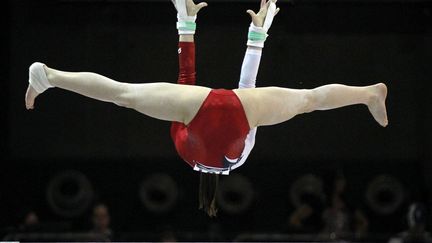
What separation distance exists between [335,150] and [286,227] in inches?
30.5

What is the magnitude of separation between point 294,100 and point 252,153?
281 cm

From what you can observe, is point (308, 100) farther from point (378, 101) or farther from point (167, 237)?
point (167, 237)

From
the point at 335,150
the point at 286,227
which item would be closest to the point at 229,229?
the point at 286,227

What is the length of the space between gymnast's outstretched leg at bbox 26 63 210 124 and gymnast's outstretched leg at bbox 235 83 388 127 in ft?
0.79

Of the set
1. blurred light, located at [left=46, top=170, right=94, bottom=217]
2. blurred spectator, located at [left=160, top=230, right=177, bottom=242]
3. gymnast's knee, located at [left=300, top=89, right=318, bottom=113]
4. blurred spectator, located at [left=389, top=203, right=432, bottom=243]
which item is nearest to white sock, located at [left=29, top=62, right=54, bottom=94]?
gymnast's knee, located at [left=300, top=89, right=318, bottom=113]

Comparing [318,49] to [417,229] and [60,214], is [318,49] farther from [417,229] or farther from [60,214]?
[60,214]

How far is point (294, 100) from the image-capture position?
12.2 feet

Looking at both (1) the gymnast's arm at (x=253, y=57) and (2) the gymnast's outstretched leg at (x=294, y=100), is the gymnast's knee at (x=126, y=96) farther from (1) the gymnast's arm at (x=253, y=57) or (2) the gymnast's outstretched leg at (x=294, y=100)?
(1) the gymnast's arm at (x=253, y=57)

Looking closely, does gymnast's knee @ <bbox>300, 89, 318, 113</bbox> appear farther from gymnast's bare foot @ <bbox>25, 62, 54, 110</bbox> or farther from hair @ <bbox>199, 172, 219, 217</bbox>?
gymnast's bare foot @ <bbox>25, 62, 54, 110</bbox>

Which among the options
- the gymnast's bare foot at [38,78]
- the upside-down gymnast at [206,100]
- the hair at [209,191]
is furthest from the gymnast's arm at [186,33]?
the gymnast's bare foot at [38,78]

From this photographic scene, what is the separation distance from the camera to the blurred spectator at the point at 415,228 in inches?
233

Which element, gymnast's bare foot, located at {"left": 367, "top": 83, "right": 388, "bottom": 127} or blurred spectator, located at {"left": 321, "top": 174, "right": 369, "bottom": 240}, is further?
blurred spectator, located at {"left": 321, "top": 174, "right": 369, "bottom": 240}

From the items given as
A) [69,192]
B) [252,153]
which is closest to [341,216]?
[252,153]

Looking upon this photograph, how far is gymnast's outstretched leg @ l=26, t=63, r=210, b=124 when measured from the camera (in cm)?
357
